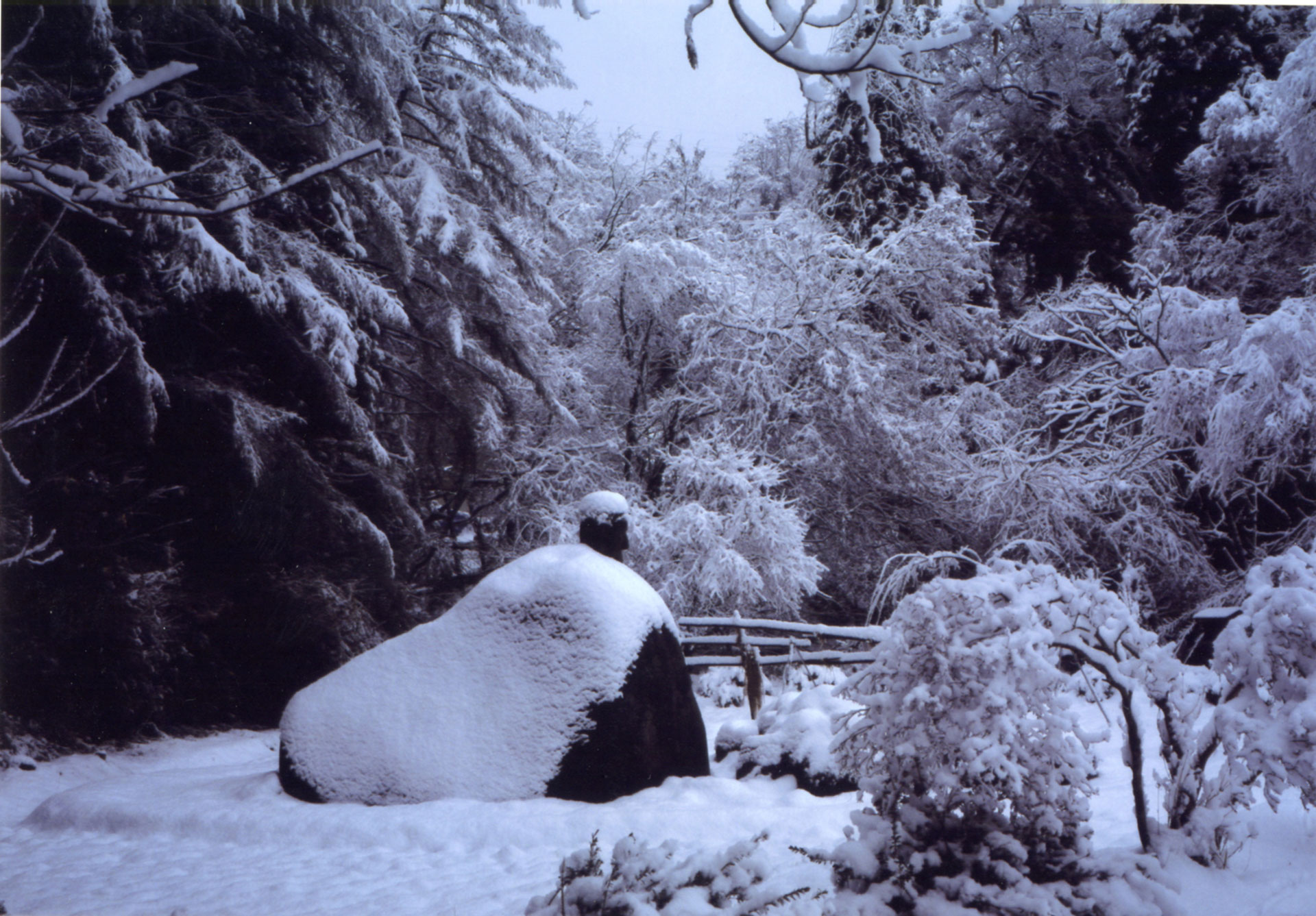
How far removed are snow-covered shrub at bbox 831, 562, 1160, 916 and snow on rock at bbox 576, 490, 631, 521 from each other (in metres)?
2.34

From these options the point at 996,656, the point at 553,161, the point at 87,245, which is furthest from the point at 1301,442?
the point at 87,245

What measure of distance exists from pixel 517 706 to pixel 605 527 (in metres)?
1.11

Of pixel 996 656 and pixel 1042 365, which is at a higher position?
pixel 1042 365

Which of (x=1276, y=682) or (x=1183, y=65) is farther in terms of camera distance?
(x=1183, y=65)

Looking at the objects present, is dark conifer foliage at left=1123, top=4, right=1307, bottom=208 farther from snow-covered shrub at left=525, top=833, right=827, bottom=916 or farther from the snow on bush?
snow-covered shrub at left=525, top=833, right=827, bottom=916

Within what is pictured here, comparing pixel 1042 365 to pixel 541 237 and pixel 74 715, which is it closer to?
pixel 541 237

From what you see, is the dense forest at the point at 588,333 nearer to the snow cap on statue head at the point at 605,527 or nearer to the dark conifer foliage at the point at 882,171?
the dark conifer foliage at the point at 882,171

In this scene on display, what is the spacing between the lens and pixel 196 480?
5.80 m

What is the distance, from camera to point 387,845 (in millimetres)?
3586

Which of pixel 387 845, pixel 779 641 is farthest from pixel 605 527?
pixel 779 641

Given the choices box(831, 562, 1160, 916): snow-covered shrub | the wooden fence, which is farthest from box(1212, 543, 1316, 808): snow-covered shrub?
the wooden fence

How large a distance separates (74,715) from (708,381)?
6.56m

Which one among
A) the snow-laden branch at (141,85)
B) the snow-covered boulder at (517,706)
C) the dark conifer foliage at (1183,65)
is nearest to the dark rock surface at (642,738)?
the snow-covered boulder at (517,706)

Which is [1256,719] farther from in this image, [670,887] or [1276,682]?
[670,887]
